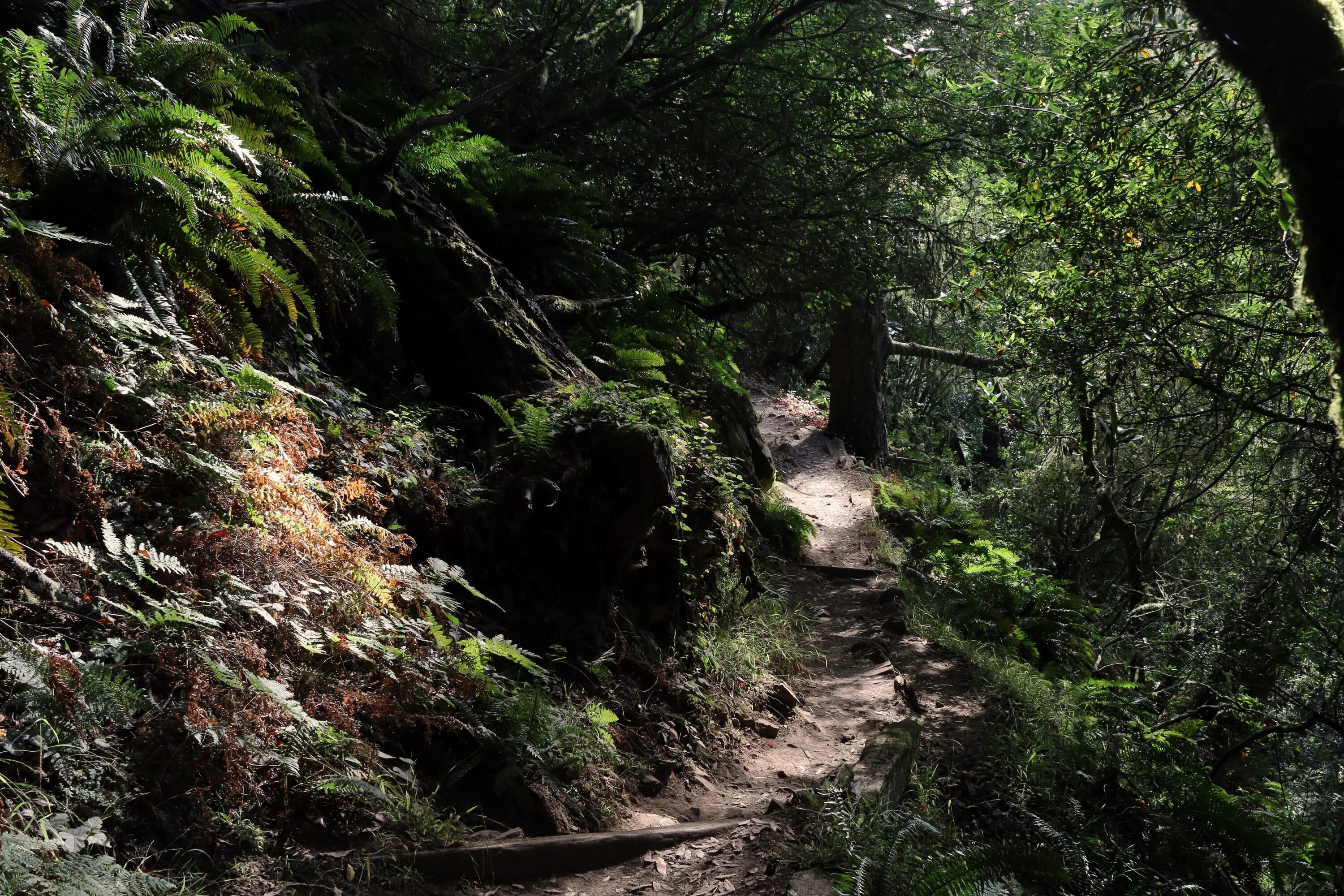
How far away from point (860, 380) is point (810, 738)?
38.3ft

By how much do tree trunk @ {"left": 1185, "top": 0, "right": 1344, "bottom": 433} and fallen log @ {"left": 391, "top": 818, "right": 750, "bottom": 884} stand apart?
3.34m

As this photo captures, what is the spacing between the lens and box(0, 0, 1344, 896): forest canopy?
9.98 feet

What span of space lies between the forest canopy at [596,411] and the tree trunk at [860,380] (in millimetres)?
4788

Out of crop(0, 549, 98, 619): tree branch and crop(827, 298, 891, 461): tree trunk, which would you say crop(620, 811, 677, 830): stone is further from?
crop(827, 298, 891, 461): tree trunk

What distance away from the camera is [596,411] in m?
5.84

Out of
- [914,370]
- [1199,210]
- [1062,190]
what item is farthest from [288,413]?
[914,370]

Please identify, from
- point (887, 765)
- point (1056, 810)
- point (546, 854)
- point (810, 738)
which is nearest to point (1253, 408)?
point (1056, 810)

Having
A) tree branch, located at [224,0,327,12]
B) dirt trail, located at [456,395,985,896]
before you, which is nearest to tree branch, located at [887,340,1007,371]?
dirt trail, located at [456,395,985,896]

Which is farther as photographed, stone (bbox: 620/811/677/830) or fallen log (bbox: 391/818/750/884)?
stone (bbox: 620/811/677/830)

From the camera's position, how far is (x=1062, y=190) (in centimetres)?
707

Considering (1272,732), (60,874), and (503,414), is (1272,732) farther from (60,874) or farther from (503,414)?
(60,874)

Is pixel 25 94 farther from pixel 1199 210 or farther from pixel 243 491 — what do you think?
pixel 1199 210

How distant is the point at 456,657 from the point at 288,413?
149 centimetres

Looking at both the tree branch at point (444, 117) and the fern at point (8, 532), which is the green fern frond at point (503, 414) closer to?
the tree branch at point (444, 117)
